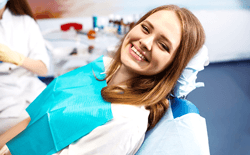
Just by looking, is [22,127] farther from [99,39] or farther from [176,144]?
[99,39]

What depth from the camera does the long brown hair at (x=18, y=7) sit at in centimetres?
121

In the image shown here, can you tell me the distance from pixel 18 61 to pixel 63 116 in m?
0.59

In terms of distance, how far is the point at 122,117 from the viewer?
0.69 meters

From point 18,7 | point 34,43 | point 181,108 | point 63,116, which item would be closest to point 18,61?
point 34,43

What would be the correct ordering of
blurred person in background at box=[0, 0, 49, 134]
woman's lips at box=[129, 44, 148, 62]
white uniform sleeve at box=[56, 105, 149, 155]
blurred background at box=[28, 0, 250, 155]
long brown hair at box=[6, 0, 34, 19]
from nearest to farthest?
white uniform sleeve at box=[56, 105, 149, 155] < woman's lips at box=[129, 44, 148, 62] < blurred person in background at box=[0, 0, 49, 134] < long brown hair at box=[6, 0, 34, 19] < blurred background at box=[28, 0, 250, 155]

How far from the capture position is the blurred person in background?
3.53ft

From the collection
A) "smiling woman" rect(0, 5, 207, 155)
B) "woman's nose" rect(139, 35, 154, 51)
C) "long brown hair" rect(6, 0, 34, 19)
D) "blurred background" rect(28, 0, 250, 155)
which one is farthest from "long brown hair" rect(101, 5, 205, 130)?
"blurred background" rect(28, 0, 250, 155)

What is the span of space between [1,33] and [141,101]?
106 cm

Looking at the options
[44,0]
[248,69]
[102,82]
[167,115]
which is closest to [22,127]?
[102,82]

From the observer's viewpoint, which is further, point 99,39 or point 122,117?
point 99,39

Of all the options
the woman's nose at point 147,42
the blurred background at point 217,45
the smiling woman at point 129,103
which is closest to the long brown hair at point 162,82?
the smiling woman at point 129,103

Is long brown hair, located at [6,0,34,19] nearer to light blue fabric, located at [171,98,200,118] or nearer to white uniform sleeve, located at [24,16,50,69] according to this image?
white uniform sleeve, located at [24,16,50,69]

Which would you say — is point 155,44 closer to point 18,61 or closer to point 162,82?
point 162,82

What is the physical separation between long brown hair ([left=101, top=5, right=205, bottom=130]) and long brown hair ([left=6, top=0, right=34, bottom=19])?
3.11 feet
